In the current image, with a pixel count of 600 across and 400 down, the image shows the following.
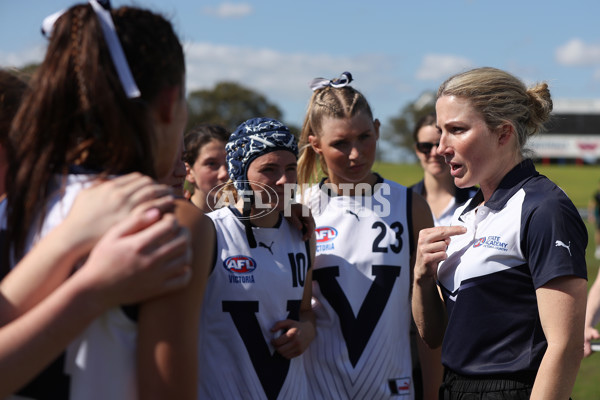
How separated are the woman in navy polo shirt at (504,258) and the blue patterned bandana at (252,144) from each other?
87 centimetres

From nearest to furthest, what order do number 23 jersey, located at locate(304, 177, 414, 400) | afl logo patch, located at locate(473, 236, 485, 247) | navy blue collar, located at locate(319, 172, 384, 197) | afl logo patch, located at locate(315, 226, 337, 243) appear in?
afl logo patch, located at locate(473, 236, 485, 247), number 23 jersey, located at locate(304, 177, 414, 400), afl logo patch, located at locate(315, 226, 337, 243), navy blue collar, located at locate(319, 172, 384, 197)

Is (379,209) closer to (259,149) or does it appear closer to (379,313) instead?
(379,313)

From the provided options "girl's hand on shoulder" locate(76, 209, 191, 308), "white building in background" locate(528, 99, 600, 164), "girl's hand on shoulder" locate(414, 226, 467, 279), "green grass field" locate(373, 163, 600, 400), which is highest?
"girl's hand on shoulder" locate(76, 209, 191, 308)

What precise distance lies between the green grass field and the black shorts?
4.21 m

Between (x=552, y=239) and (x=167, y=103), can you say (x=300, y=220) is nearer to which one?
(x=552, y=239)

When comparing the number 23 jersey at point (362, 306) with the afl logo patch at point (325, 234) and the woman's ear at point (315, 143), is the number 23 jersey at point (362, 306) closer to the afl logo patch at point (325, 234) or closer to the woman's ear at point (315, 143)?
the afl logo patch at point (325, 234)

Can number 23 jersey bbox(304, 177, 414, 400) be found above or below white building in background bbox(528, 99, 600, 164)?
above

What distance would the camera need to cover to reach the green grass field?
6441 millimetres

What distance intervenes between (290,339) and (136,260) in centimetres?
174

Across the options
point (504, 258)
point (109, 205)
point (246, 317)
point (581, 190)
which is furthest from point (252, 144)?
point (581, 190)

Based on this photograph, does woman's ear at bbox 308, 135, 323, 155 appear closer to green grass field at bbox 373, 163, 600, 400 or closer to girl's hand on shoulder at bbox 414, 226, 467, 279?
girl's hand on shoulder at bbox 414, 226, 467, 279

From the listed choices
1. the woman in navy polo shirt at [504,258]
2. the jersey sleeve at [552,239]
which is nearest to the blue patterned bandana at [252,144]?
the woman in navy polo shirt at [504,258]

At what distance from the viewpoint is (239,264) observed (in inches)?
116

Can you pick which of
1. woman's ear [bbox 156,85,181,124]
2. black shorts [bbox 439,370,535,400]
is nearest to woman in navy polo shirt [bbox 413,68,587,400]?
black shorts [bbox 439,370,535,400]
